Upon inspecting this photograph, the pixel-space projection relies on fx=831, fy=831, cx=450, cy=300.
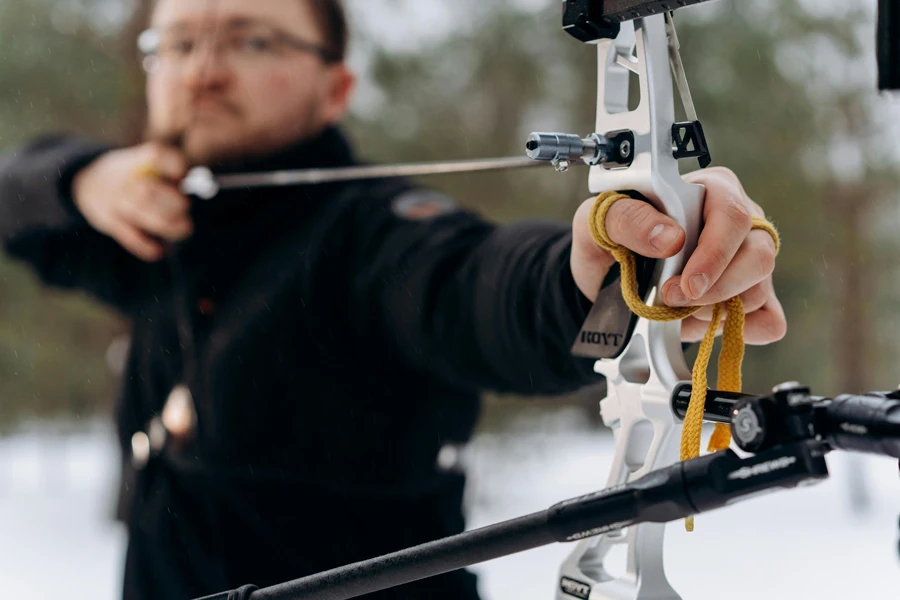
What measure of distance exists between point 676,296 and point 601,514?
13 cm

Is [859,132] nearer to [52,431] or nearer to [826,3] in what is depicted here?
[826,3]

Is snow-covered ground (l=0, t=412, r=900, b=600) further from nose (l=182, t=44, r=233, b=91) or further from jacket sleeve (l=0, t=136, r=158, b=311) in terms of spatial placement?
nose (l=182, t=44, r=233, b=91)

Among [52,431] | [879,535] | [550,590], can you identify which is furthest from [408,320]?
[52,431]

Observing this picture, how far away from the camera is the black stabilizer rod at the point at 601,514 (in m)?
0.35

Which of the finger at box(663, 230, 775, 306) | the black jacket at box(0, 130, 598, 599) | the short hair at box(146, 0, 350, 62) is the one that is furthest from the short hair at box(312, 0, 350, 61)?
the finger at box(663, 230, 775, 306)

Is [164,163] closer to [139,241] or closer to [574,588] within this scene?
[139,241]

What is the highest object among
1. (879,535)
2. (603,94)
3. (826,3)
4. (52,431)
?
(826,3)

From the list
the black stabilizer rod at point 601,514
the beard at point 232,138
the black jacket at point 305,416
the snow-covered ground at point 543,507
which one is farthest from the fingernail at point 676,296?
the snow-covered ground at point 543,507

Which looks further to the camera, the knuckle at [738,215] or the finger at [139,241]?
the finger at [139,241]

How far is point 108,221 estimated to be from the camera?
1.18m

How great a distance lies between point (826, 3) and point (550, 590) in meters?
1.86

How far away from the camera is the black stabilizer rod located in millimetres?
354

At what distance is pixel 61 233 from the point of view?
1295 millimetres

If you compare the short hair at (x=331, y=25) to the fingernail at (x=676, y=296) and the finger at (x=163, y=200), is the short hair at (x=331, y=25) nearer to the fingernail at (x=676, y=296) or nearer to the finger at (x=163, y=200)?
the finger at (x=163, y=200)
